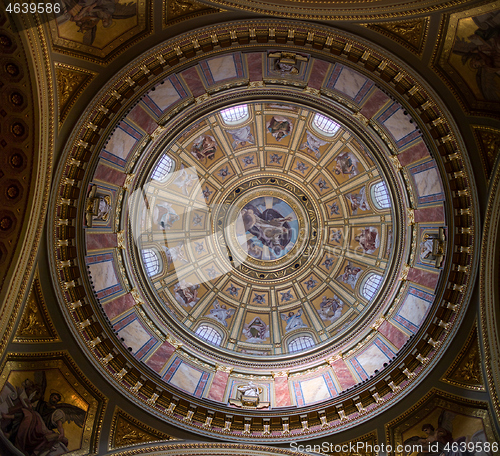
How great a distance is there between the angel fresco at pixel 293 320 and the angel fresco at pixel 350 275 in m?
3.88

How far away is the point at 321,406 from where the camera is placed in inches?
700

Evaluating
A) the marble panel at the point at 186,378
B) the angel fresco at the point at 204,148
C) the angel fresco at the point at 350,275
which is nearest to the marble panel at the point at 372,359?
the angel fresco at the point at 350,275

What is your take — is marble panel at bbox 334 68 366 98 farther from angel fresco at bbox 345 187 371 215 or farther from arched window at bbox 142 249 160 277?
arched window at bbox 142 249 160 277

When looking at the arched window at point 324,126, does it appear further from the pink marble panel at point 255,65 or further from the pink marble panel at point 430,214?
the pink marble panel at point 430,214

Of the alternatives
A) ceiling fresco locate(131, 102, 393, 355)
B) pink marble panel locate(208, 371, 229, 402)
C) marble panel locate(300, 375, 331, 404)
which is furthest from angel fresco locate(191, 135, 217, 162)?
marble panel locate(300, 375, 331, 404)

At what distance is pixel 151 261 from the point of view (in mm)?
24625

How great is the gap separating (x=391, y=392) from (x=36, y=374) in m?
15.1

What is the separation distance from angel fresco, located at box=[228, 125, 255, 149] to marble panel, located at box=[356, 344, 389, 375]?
1555 cm

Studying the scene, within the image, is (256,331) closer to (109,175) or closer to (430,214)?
(430,214)

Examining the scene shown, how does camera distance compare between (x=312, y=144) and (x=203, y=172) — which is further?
(x=203, y=172)

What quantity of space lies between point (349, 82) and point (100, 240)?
1363cm

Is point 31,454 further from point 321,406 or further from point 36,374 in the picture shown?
point 321,406

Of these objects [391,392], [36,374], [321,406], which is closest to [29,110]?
[36,374]

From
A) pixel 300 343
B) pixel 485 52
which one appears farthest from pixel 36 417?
pixel 485 52
